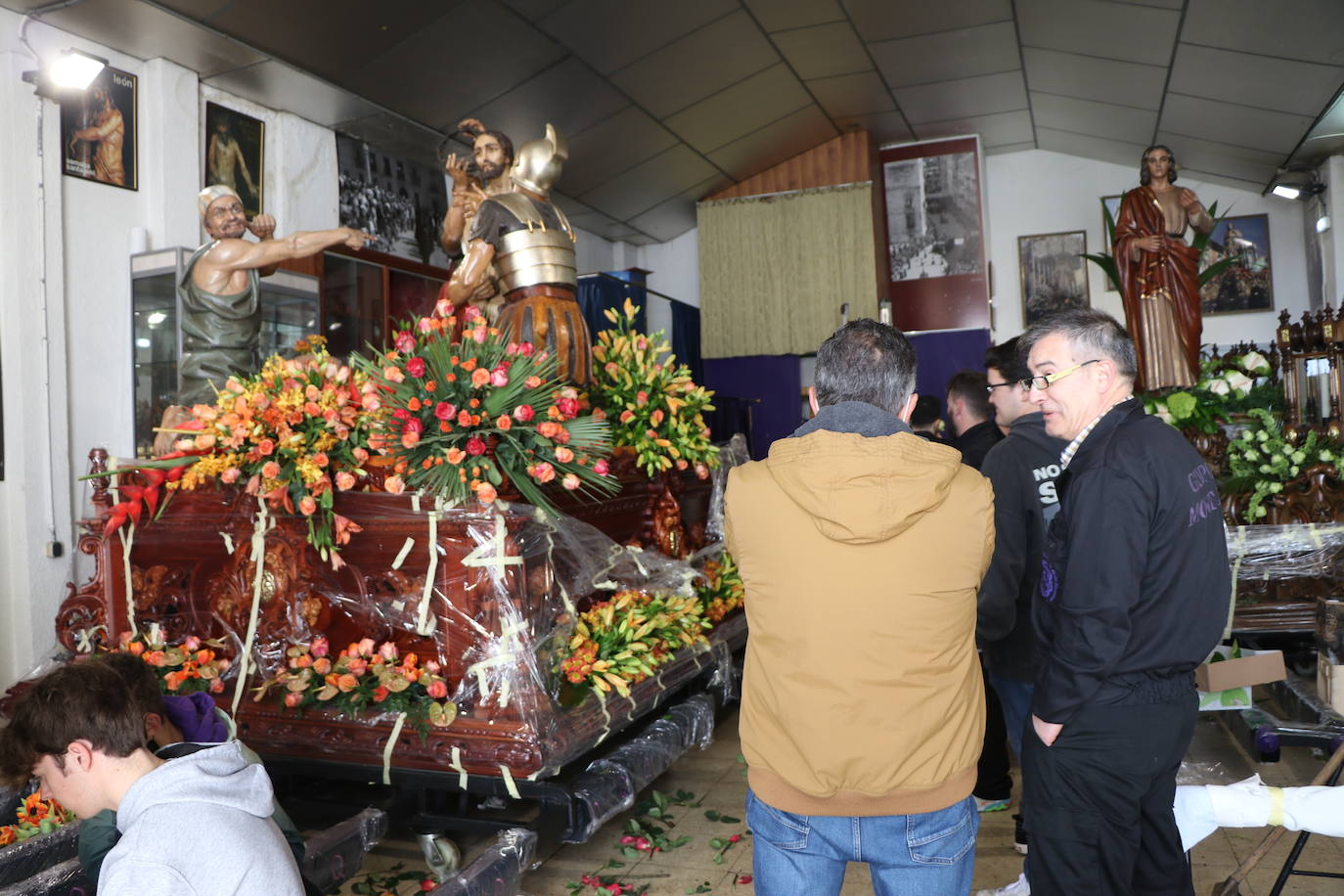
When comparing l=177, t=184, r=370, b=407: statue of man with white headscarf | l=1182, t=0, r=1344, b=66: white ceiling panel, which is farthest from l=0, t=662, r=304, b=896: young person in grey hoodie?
l=1182, t=0, r=1344, b=66: white ceiling panel

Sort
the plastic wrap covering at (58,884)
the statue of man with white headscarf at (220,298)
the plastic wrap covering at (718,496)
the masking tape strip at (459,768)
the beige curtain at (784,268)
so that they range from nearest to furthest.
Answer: the plastic wrap covering at (58,884), the masking tape strip at (459,768), the statue of man with white headscarf at (220,298), the plastic wrap covering at (718,496), the beige curtain at (784,268)

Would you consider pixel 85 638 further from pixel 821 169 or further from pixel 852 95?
pixel 821 169

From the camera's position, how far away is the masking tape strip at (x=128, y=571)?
3.50 metres

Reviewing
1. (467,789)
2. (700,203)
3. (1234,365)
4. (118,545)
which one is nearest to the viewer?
(467,789)

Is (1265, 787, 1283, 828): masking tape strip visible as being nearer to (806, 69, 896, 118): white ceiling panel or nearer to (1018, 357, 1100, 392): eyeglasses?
(1018, 357, 1100, 392): eyeglasses

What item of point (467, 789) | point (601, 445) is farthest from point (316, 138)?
point (467, 789)

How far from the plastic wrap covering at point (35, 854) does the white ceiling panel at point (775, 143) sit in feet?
29.5

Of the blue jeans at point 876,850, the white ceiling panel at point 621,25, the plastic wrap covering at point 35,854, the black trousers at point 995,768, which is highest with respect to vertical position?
the white ceiling panel at point 621,25

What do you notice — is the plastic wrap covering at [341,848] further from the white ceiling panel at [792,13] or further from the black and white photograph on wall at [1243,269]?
the black and white photograph on wall at [1243,269]

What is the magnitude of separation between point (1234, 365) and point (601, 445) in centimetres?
474

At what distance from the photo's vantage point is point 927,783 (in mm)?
1611

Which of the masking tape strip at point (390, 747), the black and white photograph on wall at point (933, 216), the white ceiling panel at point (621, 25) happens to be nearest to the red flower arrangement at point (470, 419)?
the masking tape strip at point (390, 747)

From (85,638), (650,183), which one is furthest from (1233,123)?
(85,638)

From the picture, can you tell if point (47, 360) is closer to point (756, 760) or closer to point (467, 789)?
point (467, 789)
